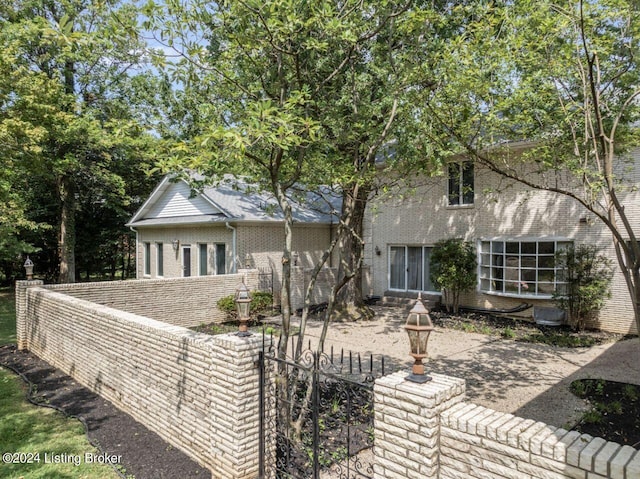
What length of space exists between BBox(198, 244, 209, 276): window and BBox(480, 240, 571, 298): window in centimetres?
1008

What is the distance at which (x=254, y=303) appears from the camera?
42.1 ft

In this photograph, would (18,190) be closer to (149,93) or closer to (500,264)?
(149,93)

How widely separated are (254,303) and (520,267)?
8.32 meters

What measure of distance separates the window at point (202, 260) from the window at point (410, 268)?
722 cm

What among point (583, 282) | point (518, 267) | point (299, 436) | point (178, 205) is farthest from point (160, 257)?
point (583, 282)

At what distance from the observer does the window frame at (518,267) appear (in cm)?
1238

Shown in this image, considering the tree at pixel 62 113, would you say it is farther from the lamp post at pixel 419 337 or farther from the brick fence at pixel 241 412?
the lamp post at pixel 419 337

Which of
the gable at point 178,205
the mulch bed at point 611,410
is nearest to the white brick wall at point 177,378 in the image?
the mulch bed at point 611,410

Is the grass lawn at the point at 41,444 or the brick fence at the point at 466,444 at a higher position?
the brick fence at the point at 466,444

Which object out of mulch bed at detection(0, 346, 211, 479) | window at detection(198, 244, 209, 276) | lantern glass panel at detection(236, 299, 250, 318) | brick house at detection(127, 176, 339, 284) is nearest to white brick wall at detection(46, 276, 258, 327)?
brick house at detection(127, 176, 339, 284)

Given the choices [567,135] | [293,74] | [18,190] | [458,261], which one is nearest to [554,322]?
[458,261]

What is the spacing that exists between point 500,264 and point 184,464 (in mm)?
11508

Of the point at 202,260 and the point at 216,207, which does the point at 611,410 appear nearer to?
the point at 216,207

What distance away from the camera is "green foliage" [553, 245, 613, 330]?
436 inches
